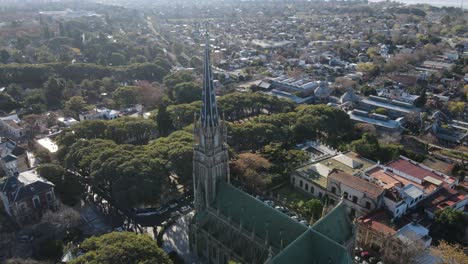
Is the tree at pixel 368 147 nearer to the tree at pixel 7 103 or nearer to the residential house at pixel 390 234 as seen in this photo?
the residential house at pixel 390 234

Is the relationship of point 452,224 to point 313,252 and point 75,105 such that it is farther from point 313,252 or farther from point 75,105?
point 75,105

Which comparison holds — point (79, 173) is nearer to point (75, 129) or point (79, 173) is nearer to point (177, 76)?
point (75, 129)

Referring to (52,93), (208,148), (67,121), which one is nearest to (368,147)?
(208,148)

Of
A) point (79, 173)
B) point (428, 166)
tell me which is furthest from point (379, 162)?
point (79, 173)

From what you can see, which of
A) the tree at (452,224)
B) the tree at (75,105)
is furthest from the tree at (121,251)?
the tree at (75,105)

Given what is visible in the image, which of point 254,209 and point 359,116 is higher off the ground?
point 254,209
